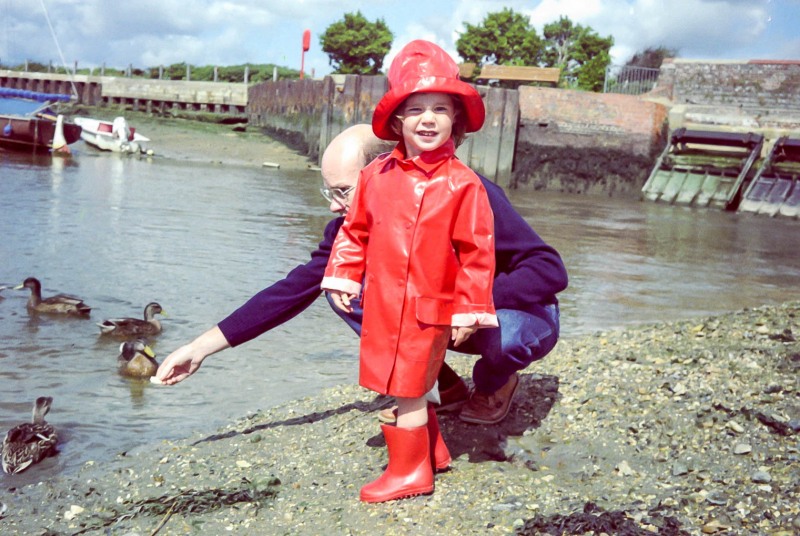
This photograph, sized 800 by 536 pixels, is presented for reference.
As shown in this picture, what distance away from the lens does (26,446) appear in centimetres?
383

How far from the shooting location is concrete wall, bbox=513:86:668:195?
24.3m

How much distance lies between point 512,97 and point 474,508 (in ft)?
72.3

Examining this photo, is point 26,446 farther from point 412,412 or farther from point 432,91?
point 432,91

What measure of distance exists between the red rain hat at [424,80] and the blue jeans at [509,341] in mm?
765

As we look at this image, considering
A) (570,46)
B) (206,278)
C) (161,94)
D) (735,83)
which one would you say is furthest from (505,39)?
(206,278)

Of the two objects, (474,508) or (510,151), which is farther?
(510,151)

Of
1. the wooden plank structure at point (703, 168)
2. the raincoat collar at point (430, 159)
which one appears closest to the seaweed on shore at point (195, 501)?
the raincoat collar at point (430, 159)

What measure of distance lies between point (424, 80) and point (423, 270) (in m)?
0.63

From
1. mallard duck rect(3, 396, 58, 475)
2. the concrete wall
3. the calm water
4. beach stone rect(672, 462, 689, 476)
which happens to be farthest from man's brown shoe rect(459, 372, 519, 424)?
the concrete wall

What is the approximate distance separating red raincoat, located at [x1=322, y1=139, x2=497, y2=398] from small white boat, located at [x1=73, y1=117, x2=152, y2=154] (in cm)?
2665

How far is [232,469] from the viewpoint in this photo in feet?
11.2

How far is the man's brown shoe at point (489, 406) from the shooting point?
363 cm

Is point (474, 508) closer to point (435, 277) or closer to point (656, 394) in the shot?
point (435, 277)

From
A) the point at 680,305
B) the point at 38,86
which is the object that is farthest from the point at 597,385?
the point at 38,86
